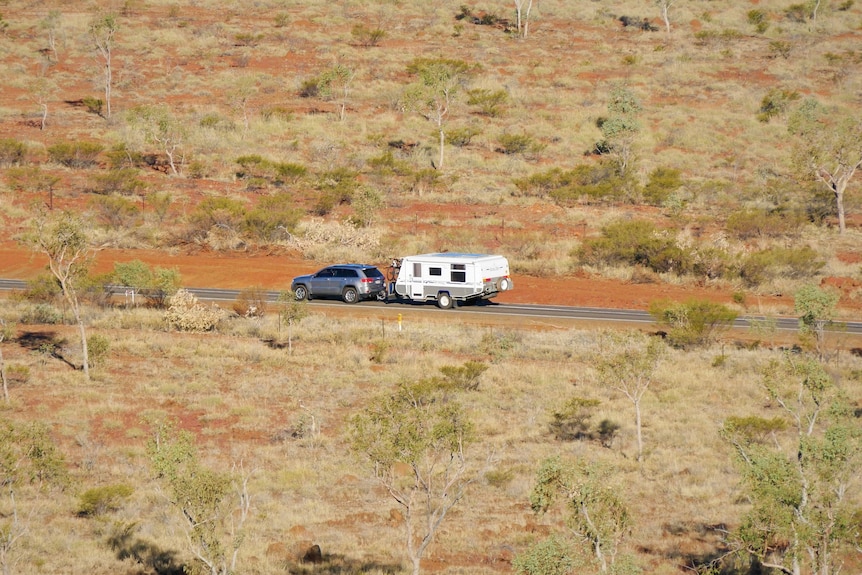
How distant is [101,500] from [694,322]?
21.2 metres

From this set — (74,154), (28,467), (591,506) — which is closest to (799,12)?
(74,154)

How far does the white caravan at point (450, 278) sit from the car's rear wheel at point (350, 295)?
192 cm

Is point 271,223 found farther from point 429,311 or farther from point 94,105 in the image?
point 94,105

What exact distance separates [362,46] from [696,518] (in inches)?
2907

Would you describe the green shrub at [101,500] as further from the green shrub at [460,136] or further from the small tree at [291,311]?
the green shrub at [460,136]


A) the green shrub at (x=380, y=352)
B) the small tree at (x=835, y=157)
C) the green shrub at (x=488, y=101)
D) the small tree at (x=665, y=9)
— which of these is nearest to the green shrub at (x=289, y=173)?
the green shrub at (x=488, y=101)

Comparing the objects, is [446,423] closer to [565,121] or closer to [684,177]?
[684,177]

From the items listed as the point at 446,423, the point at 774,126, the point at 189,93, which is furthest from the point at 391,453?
the point at 189,93

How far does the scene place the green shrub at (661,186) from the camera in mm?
54375

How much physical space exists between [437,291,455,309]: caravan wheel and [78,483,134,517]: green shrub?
19.3 meters

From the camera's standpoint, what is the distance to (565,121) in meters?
70.2

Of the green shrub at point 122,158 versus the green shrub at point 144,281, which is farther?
the green shrub at point 122,158

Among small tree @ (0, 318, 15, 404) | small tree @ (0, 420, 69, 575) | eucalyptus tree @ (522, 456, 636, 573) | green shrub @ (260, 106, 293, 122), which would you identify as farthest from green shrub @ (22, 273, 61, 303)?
green shrub @ (260, 106, 293, 122)

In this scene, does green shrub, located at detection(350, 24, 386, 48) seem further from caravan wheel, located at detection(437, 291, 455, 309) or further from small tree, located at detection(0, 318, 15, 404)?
small tree, located at detection(0, 318, 15, 404)
